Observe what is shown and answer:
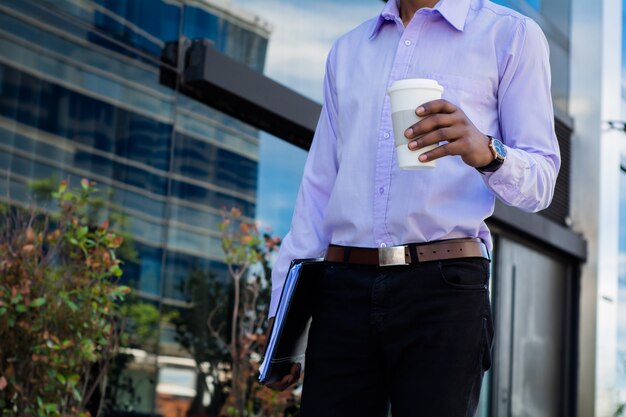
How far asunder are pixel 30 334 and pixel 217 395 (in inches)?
78.6

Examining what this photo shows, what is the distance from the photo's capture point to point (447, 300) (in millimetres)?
2172

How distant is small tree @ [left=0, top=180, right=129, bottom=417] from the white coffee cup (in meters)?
2.66

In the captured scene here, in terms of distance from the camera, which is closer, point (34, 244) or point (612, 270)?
point (34, 244)

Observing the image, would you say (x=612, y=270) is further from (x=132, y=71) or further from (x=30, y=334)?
(x=30, y=334)

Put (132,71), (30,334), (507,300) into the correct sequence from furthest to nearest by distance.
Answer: (507,300)
(132,71)
(30,334)

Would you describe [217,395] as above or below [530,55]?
below

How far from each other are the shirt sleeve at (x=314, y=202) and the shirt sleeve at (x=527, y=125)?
46 cm

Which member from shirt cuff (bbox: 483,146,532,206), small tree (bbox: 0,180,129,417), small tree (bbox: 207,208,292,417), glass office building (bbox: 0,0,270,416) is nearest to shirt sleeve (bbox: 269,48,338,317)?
shirt cuff (bbox: 483,146,532,206)

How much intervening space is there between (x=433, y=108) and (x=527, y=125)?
1.39ft

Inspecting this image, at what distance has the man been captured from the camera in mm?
2172

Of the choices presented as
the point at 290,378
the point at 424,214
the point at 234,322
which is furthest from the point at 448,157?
the point at 234,322

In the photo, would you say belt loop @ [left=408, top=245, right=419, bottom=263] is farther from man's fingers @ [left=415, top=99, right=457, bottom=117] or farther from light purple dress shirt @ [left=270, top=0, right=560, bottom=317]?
man's fingers @ [left=415, top=99, right=457, bottom=117]

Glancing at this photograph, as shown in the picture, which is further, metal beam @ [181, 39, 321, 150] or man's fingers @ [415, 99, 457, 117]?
metal beam @ [181, 39, 321, 150]

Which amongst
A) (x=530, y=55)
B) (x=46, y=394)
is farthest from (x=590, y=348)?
(x=530, y=55)
